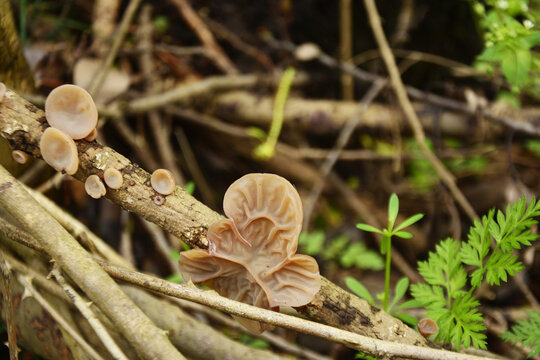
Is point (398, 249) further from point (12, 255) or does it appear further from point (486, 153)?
point (12, 255)

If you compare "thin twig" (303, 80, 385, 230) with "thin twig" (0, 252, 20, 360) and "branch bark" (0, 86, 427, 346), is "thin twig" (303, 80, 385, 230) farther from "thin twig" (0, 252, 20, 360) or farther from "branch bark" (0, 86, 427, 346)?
"thin twig" (0, 252, 20, 360)

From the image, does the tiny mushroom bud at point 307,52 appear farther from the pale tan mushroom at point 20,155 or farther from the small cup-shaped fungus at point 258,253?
the pale tan mushroom at point 20,155

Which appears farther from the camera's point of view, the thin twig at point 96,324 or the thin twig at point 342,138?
the thin twig at point 342,138

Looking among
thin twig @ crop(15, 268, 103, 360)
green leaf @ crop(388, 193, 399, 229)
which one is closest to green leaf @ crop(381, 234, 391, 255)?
green leaf @ crop(388, 193, 399, 229)

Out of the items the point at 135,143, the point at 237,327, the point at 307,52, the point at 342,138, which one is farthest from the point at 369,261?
the point at 135,143

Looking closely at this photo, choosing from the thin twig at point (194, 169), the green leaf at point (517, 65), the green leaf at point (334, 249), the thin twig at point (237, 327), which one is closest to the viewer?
the green leaf at point (517, 65)

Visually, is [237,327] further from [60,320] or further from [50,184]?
[50,184]

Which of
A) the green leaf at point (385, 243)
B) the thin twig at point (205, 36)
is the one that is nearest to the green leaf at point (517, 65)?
the green leaf at point (385, 243)
